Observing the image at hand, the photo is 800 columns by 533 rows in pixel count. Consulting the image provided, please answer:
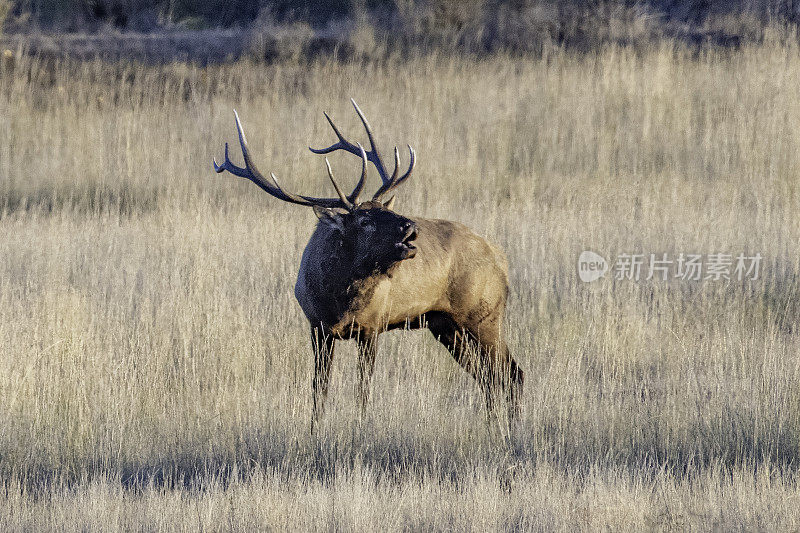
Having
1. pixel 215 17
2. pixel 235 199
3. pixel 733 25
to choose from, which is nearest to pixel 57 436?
pixel 235 199

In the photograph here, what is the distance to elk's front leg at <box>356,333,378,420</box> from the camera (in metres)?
4.99

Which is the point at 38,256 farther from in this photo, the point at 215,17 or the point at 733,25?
the point at 215,17

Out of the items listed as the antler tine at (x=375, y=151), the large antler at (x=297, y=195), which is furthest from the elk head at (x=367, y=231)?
the antler tine at (x=375, y=151)

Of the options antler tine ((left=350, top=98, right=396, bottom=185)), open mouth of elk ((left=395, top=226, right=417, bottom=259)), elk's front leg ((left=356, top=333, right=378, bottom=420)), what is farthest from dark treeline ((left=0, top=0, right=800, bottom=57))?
open mouth of elk ((left=395, top=226, right=417, bottom=259))

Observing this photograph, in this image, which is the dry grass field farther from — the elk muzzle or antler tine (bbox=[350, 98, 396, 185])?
antler tine (bbox=[350, 98, 396, 185])

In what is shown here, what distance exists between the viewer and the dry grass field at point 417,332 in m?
4.30

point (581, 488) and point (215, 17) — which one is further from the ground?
point (215, 17)

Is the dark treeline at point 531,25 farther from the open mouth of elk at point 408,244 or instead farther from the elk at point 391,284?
the open mouth of elk at point 408,244

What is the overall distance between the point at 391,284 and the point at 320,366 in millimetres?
568

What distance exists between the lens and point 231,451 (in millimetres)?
4863

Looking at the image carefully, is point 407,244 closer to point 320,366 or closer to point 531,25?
point 320,366

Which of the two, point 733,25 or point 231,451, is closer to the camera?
point 231,451

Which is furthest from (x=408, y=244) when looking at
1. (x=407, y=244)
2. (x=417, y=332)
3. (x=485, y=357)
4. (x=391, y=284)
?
(x=417, y=332)

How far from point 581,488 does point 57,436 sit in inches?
95.6
